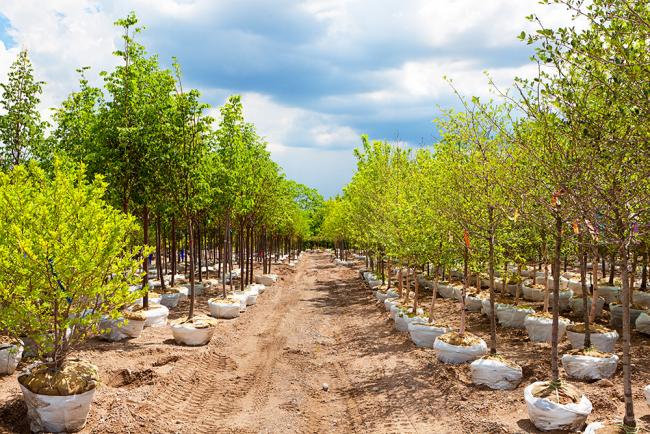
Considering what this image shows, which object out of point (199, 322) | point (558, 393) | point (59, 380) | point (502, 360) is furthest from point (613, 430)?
point (199, 322)

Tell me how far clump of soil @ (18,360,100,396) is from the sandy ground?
0.65m

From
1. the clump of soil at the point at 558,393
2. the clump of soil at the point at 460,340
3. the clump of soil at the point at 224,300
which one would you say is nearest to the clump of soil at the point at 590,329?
the clump of soil at the point at 460,340

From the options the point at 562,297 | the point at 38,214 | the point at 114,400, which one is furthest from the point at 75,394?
the point at 562,297

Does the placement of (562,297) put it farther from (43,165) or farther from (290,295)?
(43,165)

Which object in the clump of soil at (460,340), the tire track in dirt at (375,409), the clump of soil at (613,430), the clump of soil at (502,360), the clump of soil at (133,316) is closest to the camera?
the clump of soil at (613,430)

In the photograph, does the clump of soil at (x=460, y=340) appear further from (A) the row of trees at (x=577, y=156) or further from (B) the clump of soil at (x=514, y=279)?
(B) the clump of soil at (x=514, y=279)

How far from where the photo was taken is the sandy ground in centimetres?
833

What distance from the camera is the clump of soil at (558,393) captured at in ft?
25.5

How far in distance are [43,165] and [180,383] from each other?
425 inches

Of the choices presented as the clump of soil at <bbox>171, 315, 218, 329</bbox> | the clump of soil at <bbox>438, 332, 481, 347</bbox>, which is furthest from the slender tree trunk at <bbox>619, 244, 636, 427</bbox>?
the clump of soil at <bbox>171, 315, 218, 329</bbox>

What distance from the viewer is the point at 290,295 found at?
27.5 meters

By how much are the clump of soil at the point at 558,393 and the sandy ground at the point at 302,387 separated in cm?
57

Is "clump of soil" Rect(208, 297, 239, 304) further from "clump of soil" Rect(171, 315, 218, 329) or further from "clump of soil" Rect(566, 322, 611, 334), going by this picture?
"clump of soil" Rect(566, 322, 611, 334)

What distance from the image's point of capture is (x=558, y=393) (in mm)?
7898
